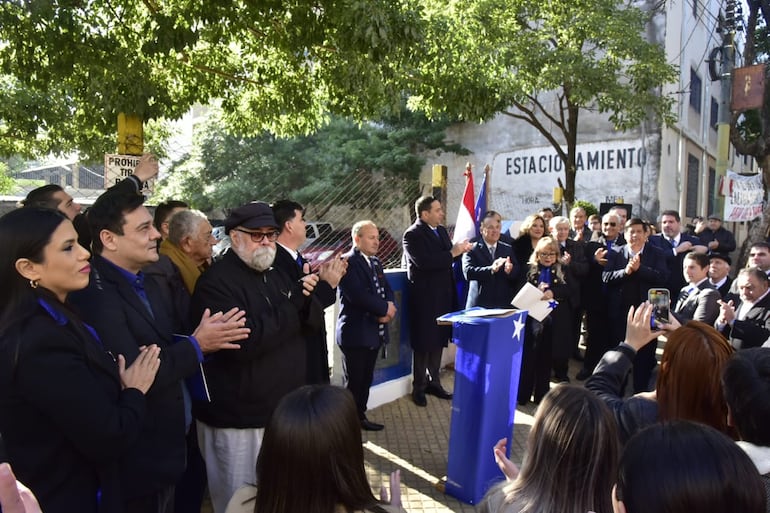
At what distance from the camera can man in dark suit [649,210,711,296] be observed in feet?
22.5

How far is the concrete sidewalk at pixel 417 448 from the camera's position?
164 inches

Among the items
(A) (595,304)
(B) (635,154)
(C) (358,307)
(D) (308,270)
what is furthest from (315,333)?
(B) (635,154)

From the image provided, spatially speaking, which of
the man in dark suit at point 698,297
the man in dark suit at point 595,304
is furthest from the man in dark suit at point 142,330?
the man in dark suit at point 595,304

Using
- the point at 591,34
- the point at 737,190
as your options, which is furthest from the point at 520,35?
the point at 737,190

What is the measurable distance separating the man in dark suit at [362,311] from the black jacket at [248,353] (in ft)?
6.27

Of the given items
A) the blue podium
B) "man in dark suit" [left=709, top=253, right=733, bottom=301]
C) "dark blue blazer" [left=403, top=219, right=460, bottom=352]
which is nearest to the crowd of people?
the blue podium

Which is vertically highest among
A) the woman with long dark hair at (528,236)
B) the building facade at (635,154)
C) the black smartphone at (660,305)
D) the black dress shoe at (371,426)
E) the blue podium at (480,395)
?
the building facade at (635,154)

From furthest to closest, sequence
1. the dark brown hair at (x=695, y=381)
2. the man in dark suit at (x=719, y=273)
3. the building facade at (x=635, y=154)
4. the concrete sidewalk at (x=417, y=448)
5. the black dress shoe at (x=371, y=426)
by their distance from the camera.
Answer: the building facade at (x=635, y=154)
the man in dark suit at (x=719, y=273)
the black dress shoe at (x=371, y=426)
the concrete sidewalk at (x=417, y=448)
the dark brown hair at (x=695, y=381)

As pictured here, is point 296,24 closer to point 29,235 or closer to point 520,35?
point 29,235

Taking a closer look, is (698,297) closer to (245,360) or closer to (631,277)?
(631,277)

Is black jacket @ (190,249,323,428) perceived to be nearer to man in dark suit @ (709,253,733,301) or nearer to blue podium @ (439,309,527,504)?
blue podium @ (439,309,527,504)

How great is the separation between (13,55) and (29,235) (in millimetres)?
4795

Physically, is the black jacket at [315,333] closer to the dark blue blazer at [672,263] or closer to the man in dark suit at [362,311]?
the man in dark suit at [362,311]

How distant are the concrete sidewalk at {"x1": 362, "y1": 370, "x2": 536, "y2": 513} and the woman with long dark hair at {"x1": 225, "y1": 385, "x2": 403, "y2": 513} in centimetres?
255
